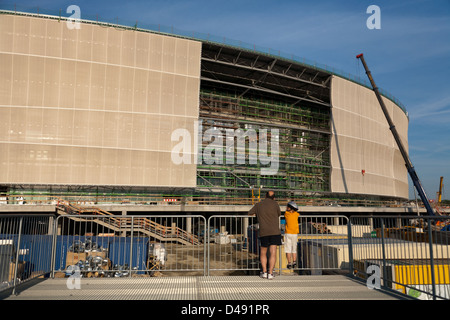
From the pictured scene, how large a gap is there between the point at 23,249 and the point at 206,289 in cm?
369

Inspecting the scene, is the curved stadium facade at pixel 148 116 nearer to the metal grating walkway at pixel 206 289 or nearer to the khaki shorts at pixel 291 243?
the khaki shorts at pixel 291 243

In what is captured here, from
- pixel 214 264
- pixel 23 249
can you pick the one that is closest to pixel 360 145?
pixel 214 264

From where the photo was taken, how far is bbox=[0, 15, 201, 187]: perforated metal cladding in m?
31.4

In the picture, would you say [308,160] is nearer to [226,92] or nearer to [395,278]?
[226,92]

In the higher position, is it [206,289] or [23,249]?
[23,249]

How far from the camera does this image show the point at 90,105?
3284cm

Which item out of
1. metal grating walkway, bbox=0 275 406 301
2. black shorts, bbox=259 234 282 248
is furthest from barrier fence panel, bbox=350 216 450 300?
black shorts, bbox=259 234 282 248

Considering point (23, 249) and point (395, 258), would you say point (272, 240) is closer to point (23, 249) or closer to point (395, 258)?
point (395, 258)

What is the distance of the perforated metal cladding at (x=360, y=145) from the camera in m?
44.8

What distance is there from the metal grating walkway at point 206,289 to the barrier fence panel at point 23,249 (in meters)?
0.24

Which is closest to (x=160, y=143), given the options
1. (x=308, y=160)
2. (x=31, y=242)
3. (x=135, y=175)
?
(x=135, y=175)

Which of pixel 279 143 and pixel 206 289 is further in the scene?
pixel 279 143

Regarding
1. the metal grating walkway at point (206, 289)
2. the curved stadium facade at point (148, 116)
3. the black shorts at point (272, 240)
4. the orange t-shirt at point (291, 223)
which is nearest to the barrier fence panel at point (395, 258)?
the metal grating walkway at point (206, 289)

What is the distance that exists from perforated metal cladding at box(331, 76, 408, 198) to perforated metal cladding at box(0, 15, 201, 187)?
2009 cm
